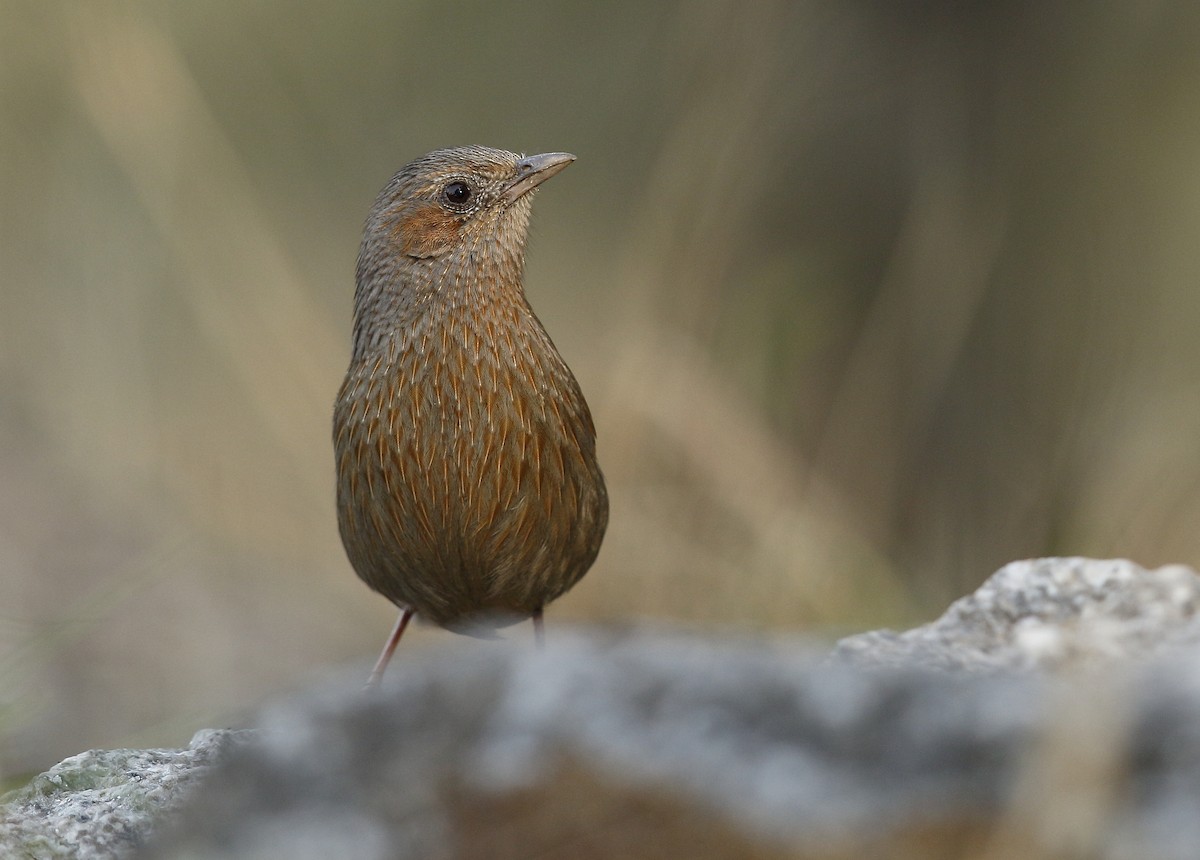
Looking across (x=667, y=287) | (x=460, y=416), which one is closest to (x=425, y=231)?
(x=460, y=416)

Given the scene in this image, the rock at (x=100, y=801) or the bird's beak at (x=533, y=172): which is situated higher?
the bird's beak at (x=533, y=172)

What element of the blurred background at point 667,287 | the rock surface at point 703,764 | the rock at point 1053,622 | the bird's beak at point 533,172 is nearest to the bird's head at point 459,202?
the bird's beak at point 533,172

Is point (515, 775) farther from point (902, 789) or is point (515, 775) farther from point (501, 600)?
point (501, 600)

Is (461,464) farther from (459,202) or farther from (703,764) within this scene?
(703,764)

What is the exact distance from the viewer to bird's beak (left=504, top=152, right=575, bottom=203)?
4117mm

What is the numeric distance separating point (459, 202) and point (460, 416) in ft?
2.21

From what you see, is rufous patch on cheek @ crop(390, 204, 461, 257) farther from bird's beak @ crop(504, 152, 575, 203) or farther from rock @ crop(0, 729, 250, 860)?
rock @ crop(0, 729, 250, 860)

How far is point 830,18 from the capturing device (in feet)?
20.0

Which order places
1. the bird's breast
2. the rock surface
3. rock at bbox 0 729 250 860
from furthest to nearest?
the bird's breast < rock at bbox 0 729 250 860 < the rock surface

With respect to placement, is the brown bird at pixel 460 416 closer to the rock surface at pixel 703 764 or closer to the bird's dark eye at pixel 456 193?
the bird's dark eye at pixel 456 193

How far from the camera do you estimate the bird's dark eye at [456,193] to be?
409cm

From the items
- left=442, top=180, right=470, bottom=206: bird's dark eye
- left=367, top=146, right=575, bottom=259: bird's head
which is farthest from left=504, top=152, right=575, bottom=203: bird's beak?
left=442, top=180, right=470, bottom=206: bird's dark eye

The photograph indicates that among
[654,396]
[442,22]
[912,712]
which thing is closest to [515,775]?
[912,712]

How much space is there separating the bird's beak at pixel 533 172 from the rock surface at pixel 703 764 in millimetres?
2485
